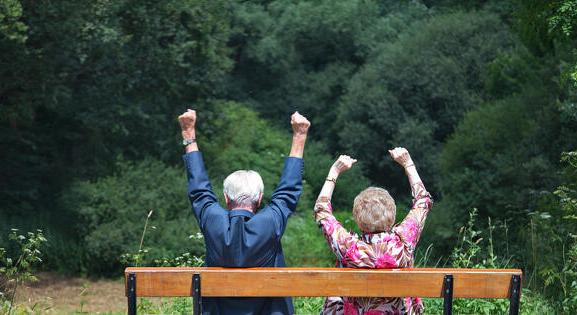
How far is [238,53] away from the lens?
27.3 metres

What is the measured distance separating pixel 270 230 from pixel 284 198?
0.21m

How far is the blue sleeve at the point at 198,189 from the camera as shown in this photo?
193 inches

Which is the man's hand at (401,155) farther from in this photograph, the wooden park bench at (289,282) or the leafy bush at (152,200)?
the leafy bush at (152,200)

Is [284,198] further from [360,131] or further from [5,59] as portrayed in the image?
[360,131]

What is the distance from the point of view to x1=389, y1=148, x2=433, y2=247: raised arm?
16.1 ft

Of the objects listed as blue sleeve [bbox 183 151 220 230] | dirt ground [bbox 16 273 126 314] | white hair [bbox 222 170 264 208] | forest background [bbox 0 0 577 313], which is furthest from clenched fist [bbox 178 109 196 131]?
dirt ground [bbox 16 273 126 314]

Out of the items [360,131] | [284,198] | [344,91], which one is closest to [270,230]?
[284,198]

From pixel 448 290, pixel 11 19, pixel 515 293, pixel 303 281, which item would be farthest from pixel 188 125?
pixel 11 19

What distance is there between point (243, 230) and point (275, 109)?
70.3 feet

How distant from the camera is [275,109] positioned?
1029 inches

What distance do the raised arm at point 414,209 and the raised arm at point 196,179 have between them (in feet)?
2.89

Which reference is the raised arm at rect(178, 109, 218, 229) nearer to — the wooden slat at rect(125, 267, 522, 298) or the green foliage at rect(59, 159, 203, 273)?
the wooden slat at rect(125, 267, 522, 298)

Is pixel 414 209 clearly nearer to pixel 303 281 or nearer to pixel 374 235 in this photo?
pixel 374 235

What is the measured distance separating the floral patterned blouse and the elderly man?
20cm
